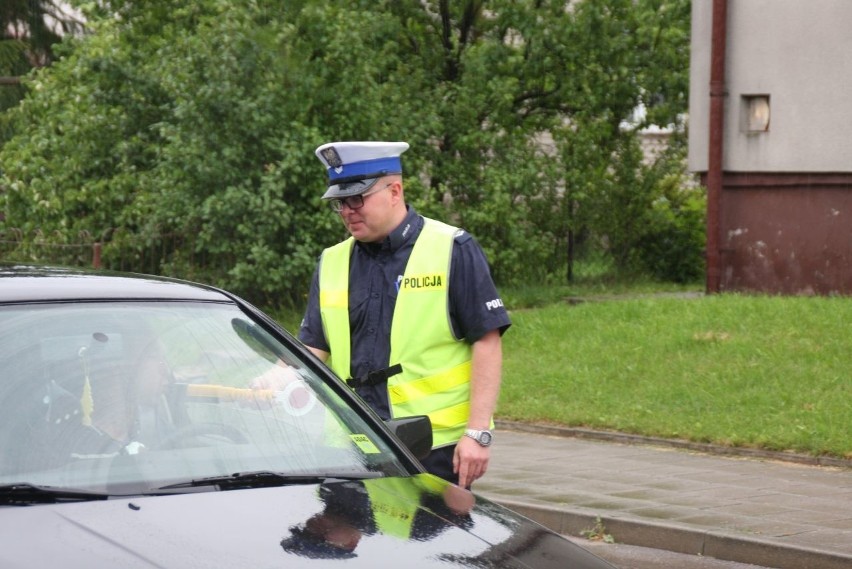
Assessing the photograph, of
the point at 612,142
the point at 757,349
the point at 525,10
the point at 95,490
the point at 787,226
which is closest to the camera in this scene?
the point at 95,490

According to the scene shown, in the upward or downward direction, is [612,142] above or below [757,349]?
above

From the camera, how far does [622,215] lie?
2241 centimetres

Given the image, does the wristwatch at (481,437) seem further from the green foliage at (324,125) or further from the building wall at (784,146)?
the green foliage at (324,125)

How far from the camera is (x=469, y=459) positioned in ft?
16.2

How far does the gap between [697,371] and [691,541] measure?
491 cm

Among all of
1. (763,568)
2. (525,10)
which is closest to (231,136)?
(525,10)

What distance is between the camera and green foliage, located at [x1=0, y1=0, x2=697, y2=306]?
18.5 metres

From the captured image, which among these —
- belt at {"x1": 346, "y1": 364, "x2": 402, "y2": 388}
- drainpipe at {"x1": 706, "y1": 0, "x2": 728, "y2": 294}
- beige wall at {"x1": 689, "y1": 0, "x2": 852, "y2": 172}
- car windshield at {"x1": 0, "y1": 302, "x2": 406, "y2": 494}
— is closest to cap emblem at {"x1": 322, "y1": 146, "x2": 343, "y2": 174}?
belt at {"x1": 346, "y1": 364, "x2": 402, "y2": 388}

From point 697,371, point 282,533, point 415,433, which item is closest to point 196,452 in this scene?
point 282,533

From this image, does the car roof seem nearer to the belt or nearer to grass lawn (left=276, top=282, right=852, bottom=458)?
the belt

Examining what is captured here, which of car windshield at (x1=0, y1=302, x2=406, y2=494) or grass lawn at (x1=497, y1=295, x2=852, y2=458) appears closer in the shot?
car windshield at (x1=0, y1=302, x2=406, y2=494)

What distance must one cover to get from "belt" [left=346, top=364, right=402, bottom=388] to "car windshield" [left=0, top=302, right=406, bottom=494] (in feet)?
2.49

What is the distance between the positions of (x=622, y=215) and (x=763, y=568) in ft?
49.8

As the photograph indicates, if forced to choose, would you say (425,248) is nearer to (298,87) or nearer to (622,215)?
(298,87)
